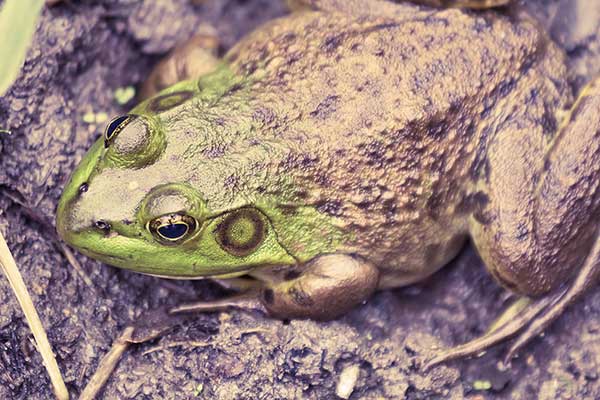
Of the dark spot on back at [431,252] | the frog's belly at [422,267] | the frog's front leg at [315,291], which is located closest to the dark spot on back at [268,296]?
the frog's front leg at [315,291]

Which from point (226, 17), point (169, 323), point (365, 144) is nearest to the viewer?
point (365, 144)

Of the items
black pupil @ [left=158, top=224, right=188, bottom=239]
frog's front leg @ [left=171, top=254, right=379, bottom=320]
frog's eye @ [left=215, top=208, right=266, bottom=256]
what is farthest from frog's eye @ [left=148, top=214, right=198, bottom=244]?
frog's front leg @ [left=171, top=254, right=379, bottom=320]

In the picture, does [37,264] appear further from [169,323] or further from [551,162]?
[551,162]

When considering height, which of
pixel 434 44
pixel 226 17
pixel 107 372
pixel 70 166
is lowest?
pixel 107 372

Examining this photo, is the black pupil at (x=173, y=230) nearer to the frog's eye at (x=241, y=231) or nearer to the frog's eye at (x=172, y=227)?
the frog's eye at (x=172, y=227)

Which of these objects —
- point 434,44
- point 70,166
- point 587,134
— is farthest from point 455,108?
point 70,166

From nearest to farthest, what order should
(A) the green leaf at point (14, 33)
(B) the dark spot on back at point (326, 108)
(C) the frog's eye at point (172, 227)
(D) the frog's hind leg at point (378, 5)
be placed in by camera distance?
1. (A) the green leaf at point (14, 33)
2. (C) the frog's eye at point (172, 227)
3. (B) the dark spot on back at point (326, 108)
4. (D) the frog's hind leg at point (378, 5)

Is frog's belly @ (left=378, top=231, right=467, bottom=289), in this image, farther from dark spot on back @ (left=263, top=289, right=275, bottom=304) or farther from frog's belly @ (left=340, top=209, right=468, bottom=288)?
dark spot on back @ (left=263, top=289, right=275, bottom=304)

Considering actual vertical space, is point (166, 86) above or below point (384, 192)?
above
